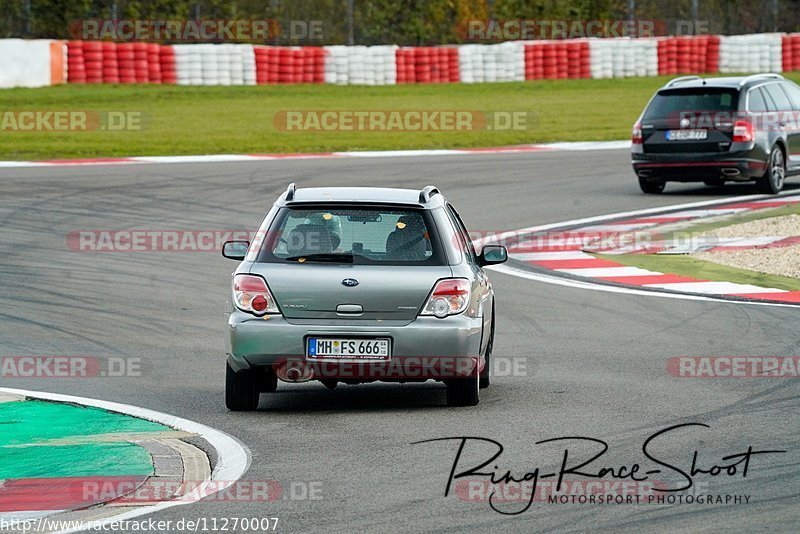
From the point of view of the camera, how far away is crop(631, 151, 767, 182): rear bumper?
22312 millimetres

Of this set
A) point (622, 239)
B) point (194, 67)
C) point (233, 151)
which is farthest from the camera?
point (194, 67)

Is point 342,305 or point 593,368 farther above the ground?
point 342,305

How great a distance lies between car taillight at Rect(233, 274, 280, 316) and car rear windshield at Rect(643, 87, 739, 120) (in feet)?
46.6

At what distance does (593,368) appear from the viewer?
36.3 feet

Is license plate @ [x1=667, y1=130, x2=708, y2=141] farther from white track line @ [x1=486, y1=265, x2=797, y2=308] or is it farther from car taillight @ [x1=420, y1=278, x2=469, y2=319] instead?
car taillight @ [x1=420, y1=278, x2=469, y2=319]

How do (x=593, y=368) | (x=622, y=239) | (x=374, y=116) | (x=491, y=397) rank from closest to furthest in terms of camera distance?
(x=491, y=397) < (x=593, y=368) < (x=622, y=239) < (x=374, y=116)

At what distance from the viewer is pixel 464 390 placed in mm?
9617

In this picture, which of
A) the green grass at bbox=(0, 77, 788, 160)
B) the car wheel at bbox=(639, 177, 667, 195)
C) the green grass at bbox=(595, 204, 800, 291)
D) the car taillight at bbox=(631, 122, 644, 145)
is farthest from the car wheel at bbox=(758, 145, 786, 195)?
the green grass at bbox=(0, 77, 788, 160)

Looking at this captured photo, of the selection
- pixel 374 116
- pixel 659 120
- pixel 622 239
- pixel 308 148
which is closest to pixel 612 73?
pixel 374 116

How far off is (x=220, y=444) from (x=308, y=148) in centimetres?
2342

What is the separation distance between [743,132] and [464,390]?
13.6 meters

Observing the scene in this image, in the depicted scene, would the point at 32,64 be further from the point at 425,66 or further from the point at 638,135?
Answer: the point at 638,135

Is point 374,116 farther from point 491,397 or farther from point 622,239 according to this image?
point 491,397

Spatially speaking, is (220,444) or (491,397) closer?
(220,444)
